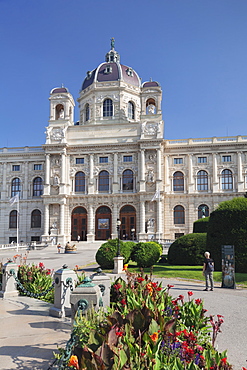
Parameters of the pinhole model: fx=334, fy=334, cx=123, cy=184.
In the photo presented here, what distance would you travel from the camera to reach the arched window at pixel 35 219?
5266cm

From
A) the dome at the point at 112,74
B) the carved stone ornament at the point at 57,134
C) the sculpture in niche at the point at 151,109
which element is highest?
the dome at the point at 112,74

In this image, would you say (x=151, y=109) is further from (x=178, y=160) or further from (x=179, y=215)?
(x=179, y=215)

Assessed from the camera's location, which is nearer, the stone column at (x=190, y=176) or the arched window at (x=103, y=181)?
the stone column at (x=190, y=176)

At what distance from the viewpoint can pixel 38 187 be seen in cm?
5366

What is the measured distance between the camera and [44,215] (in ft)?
165

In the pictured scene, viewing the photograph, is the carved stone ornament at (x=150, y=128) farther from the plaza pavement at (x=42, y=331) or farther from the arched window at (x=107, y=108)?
the plaza pavement at (x=42, y=331)

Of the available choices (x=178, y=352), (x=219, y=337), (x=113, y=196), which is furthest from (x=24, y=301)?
(x=113, y=196)

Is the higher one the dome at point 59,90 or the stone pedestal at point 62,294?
the dome at point 59,90

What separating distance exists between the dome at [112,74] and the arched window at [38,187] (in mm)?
19439

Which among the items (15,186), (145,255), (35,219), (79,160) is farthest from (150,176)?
(145,255)

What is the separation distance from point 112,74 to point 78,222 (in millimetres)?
26367

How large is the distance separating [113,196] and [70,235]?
8.74m

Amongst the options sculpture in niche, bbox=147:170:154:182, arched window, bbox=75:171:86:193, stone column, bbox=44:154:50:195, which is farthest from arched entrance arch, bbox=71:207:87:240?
sculpture in niche, bbox=147:170:154:182

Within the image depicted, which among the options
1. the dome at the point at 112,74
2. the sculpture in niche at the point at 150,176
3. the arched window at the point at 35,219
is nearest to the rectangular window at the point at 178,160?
the sculpture in niche at the point at 150,176
